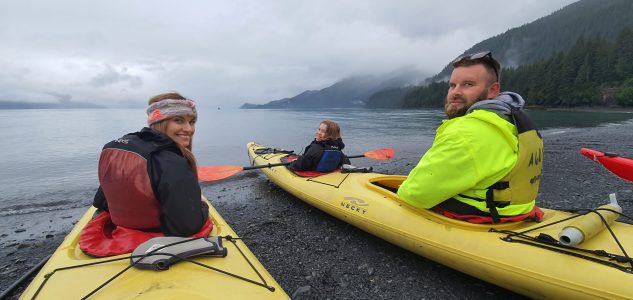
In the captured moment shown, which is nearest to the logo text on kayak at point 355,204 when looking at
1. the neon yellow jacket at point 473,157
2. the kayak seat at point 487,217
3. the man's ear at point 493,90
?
the kayak seat at point 487,217

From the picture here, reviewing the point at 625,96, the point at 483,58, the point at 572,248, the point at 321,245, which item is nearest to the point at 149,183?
the point at 321,245

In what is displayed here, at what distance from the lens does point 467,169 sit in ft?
10.9

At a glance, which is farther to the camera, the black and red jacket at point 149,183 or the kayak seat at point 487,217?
Result: the kayak seat at point 487,217

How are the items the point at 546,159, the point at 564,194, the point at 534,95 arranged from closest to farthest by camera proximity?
1. the point at 564,194
2. the point at 546,159
3. the point at 534,95

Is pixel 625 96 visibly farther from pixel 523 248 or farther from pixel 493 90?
pixel 523 248

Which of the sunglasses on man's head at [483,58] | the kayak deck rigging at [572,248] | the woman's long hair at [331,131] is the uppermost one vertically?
the sunglasses on man's head at [483,58]

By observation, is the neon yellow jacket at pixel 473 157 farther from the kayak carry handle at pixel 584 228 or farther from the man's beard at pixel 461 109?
the kayak carry handle at pixel 584 228

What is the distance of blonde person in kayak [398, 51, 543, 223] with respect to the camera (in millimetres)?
3268

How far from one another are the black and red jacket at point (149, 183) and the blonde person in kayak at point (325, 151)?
14.5ft

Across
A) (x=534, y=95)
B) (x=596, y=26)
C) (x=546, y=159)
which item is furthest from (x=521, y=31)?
(x=546, y=159)

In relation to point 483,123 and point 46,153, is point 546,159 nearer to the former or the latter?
point 483,123

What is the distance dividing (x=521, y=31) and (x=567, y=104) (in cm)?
14811

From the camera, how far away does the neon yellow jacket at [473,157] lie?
3.24 metres

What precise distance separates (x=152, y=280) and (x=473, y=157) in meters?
3.14
